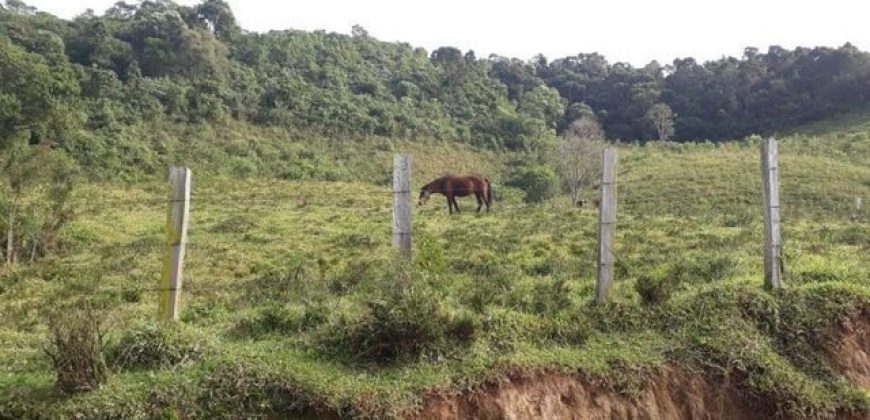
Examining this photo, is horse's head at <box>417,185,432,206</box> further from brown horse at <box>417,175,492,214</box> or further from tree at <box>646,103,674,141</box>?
tree at <box>646,103,674,141</box>

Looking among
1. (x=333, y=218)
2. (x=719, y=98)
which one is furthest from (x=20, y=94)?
(x=719, y=98)

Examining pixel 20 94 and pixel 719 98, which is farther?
pixel 719 98

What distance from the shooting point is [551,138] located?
49156 millimetres

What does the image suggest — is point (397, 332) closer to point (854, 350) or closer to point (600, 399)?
point (600, 399)

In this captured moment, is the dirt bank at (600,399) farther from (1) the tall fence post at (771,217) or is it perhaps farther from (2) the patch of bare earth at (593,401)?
(1) the tall fence post at (771,217)

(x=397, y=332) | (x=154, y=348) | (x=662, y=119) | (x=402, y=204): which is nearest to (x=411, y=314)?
(x=397, y=332)

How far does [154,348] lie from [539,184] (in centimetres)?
2870

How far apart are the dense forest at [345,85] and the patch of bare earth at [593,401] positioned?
84.4 feet

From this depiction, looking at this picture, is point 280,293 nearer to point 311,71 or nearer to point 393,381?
point 393,381

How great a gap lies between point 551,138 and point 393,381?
4397 cm

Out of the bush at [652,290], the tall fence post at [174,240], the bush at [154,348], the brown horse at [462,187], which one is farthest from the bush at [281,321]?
the brown horse at [462,187]

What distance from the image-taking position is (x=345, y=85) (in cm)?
5094

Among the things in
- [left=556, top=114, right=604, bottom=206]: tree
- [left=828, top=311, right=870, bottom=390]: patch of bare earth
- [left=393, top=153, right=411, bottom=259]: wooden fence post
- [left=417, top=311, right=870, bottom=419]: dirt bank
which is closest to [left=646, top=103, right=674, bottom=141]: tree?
[left=556, top=114, right=604, bottom=206]: tree

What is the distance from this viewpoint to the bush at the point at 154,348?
6008 mm
